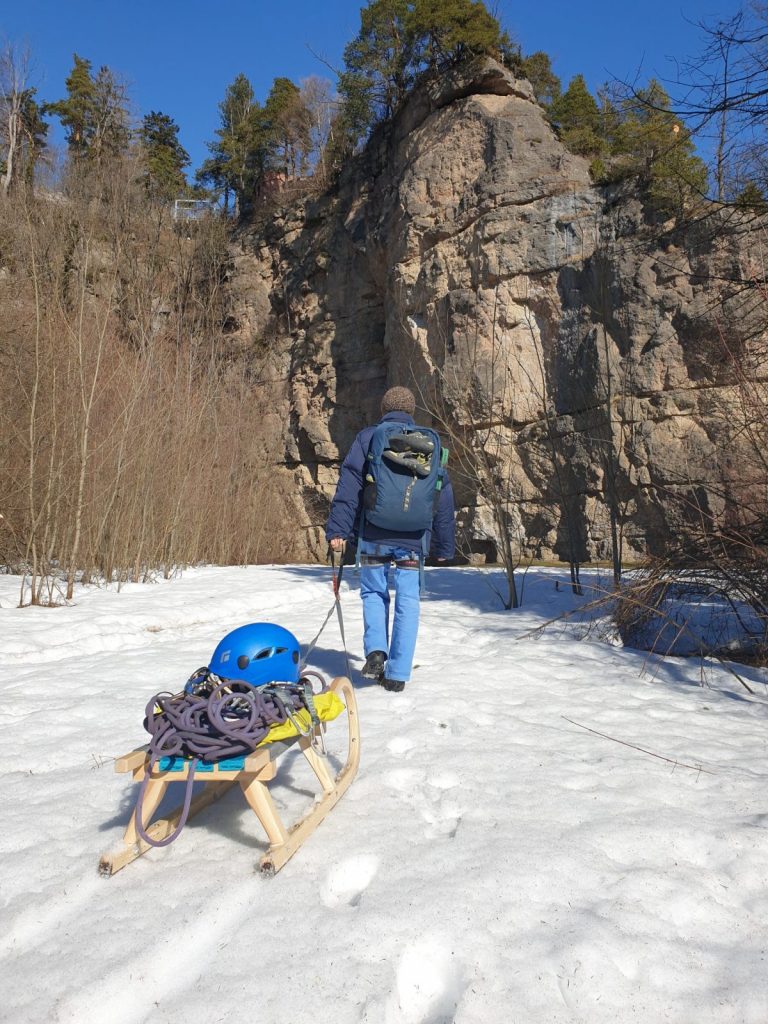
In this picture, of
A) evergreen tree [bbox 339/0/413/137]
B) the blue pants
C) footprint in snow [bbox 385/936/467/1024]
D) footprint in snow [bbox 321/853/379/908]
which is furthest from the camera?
evergreen tree [bbox 339/0/413/137]

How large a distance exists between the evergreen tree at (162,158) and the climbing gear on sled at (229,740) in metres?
27.0

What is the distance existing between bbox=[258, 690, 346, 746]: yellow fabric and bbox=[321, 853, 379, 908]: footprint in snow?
46cm

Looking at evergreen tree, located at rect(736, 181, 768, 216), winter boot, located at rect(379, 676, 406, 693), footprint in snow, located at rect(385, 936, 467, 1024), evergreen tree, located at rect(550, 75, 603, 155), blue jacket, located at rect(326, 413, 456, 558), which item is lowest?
footprint in snow, located at rect(385, 936, 467, 1024)

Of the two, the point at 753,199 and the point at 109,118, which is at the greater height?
the point at 109,118

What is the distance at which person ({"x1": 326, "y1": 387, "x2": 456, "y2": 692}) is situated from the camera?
14.6 ft

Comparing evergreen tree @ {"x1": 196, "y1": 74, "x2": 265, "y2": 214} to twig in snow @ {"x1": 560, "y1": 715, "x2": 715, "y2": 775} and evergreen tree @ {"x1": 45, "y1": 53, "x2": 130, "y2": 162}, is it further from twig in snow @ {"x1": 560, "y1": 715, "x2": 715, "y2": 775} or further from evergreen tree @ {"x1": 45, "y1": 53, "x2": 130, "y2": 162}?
twig in snow @ {"x1": 560, "y1": 715, "x2": 715, "y2": 775}

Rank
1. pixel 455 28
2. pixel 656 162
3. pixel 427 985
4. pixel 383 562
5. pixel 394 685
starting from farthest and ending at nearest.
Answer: pixel 455 28 < pixel 656 162 < pixel 383 562 < pixel 394 685 < pixel 427 985

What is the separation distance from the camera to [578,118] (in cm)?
2100

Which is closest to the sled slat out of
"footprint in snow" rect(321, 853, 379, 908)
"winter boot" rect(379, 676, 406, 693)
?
"footprint in snow" rect(321, 853, 379, 908)

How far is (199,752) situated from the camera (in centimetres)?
229

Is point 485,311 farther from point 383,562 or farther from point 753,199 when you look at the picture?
point 383,562

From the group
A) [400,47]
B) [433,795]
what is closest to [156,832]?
[433,795]

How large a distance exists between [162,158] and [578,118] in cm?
2124

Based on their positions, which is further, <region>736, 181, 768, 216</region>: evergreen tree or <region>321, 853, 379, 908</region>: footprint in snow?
<region>736, 181, 768, 216</region>: evergreen tree
